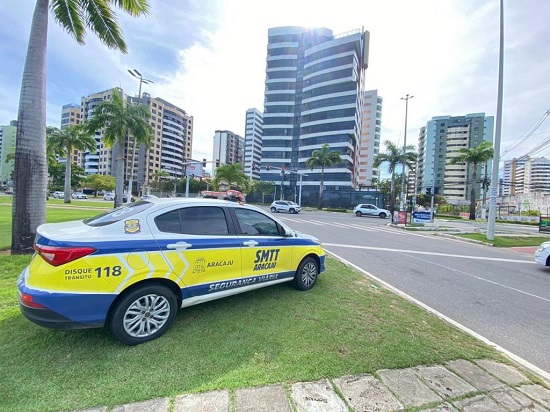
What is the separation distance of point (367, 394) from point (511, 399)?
4.31 ft

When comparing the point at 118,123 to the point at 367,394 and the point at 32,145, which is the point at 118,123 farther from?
the point at 367,394

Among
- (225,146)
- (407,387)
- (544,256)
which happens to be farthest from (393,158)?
(225,146)

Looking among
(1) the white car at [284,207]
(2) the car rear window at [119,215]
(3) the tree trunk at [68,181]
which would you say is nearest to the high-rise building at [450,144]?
(1) the white car at [284,207]

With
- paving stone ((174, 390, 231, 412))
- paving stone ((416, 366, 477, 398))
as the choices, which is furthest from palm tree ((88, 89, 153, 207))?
paving stone ((416, 366, 477, 398))

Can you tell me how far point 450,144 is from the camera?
4274 inches

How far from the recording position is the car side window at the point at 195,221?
132 inches

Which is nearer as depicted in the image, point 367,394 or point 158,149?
point 367,394

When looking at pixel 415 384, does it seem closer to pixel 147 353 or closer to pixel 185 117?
pixel 147 353

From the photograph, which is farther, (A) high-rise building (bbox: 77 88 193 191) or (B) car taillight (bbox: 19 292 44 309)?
(A) high-rise building (bbox: 77 88 193 191)

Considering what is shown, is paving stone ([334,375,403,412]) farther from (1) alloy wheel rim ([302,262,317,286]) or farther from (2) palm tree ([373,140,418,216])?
(2) palm tree ([373,140,418,216])

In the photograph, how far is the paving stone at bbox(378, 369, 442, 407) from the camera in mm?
2344

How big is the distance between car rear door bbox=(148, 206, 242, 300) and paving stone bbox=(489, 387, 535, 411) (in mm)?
3010

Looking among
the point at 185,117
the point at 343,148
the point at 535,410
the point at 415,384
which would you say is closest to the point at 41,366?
the point at 415,384

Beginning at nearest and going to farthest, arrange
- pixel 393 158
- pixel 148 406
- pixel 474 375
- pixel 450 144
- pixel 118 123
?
pixel 148 406, pixel 474 375, pixel 118 123, pixel 393 158, pixel 450 144
